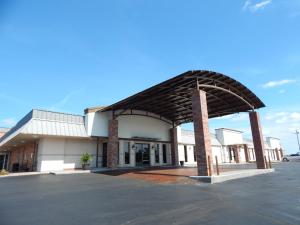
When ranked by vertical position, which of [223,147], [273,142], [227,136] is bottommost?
[223,147]

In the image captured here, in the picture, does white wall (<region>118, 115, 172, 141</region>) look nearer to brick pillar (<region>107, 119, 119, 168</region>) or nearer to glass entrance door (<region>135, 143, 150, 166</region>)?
glass entrance door (<region>135, 143, 150, 166</region>)

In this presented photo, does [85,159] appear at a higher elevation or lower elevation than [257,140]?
lower

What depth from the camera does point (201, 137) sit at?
531 inches

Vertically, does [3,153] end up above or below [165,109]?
below

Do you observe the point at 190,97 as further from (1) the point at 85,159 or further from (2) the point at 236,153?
(2) the point at 236,153

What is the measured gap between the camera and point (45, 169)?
21.1 m

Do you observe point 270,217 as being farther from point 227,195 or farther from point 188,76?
point 188,76

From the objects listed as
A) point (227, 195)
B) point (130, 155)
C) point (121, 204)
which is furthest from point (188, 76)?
point (130, 155)

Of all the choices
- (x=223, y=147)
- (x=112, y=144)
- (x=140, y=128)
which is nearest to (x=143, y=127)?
(x=140, y=128)

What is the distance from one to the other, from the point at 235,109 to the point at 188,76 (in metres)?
9.66

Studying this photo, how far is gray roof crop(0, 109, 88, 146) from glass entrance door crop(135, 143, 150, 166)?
6.91 m

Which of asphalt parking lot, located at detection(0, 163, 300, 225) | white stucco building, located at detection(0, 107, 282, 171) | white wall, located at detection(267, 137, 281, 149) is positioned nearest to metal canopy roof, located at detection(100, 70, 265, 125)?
white stucco building, located at detection(0, 107, 282, 171)

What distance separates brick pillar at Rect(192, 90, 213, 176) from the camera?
13000mm

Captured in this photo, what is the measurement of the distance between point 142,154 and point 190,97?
9.76 m
